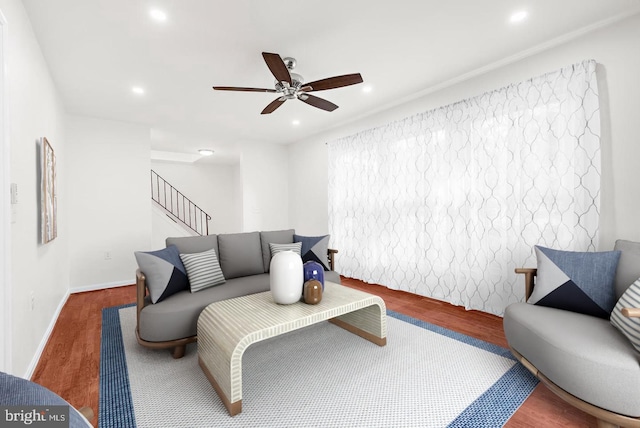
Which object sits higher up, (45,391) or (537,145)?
(537,145)

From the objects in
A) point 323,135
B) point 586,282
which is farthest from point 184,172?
point 586,282

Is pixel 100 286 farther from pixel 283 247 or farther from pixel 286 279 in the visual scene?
pixel 286 279

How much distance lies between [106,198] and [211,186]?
425cm

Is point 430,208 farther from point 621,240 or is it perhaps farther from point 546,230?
point 621,240

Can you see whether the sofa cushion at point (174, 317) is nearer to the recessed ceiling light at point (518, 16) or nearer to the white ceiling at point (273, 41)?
the white ceiling at point (273, 41)

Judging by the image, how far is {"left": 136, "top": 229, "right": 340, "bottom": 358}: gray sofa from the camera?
223 cm

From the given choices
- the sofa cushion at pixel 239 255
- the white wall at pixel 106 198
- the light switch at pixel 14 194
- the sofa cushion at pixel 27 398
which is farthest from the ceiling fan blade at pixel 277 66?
the white wall at pixel 106 198

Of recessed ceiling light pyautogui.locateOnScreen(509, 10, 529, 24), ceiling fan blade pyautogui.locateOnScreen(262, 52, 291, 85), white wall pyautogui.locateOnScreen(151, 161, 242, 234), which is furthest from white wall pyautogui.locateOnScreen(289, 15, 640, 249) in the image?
white wall pyautogui.locateOnScreen(151, 161, 242, 234)

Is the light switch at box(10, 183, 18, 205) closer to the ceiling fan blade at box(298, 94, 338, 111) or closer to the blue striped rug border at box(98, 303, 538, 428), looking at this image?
the blue striped rug border at box(98, 303, 538, 428)

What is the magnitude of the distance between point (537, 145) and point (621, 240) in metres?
1.04

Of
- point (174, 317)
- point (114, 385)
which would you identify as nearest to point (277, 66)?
point (174, 317)

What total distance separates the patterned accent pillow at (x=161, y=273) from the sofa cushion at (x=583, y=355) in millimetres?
2693

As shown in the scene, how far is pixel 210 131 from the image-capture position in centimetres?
529

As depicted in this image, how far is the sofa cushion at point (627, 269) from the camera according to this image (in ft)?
6.22
